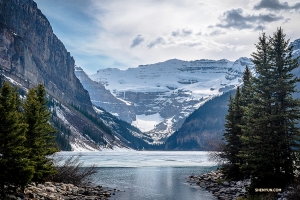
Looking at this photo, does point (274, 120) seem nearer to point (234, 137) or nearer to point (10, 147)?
point (234, 137)

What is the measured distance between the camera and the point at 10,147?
24.2 m

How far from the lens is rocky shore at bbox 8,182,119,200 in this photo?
2859 cm

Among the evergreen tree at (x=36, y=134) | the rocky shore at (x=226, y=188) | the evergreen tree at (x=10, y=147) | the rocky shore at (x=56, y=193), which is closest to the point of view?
the evergreen tree at (x=10, y=147)

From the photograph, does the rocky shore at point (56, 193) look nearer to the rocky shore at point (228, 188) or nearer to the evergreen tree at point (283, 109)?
the rocky shore at point (228, 188)

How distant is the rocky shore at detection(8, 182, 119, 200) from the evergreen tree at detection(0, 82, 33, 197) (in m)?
1.81

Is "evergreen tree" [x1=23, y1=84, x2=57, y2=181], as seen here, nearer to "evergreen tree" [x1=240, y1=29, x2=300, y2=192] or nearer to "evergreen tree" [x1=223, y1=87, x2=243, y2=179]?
"evergreen tree" [x1=240, y1=29, x2=300, y2=192]

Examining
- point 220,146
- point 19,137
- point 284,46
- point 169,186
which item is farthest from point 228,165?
→ point 19,137

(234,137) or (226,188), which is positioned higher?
(234,137)

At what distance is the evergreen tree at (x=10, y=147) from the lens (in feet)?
79.6

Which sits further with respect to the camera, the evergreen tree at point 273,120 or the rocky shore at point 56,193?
the evergreen tree at point 273,120

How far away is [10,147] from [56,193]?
11301 mm

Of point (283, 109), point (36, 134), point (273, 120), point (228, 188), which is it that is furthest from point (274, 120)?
point (36, 134)

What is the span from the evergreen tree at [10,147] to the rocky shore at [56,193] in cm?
181

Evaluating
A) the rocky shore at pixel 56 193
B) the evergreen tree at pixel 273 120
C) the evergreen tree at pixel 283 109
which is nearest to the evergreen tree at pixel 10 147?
the rocky shore at pixel 56 193
